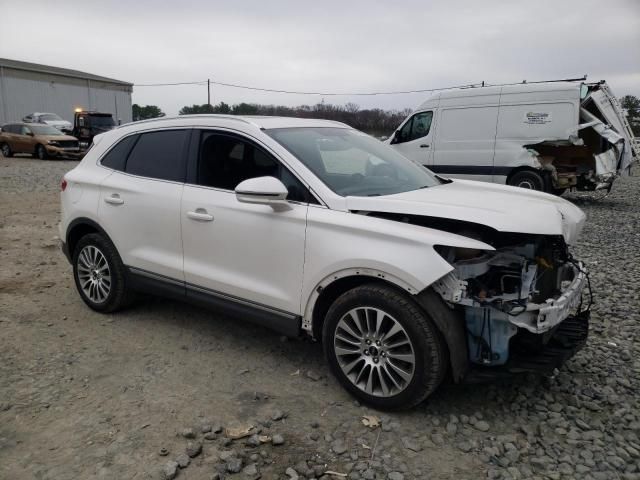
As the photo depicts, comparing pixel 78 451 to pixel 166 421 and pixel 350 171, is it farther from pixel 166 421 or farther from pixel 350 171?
pixel 350 171

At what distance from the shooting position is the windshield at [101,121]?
84.2 feet

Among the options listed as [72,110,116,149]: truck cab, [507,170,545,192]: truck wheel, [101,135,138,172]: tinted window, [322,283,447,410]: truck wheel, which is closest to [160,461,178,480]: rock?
[322,283,447,410]: truck wheel

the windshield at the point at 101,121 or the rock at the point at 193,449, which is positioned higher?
the windshield at the point at 101,121

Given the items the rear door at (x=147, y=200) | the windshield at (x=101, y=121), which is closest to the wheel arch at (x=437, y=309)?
the rear door at (x=147, y=200)

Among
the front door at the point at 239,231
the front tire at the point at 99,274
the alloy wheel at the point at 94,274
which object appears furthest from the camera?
the alloy wheel at the point at 94,274

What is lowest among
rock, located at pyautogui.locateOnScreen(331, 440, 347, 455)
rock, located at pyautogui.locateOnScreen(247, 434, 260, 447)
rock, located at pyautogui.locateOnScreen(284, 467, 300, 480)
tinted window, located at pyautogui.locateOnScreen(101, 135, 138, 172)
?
rock, located at pyautogui.locateOnScreen(284, 467, 300, 480)

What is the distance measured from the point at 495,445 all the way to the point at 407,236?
1252 mm

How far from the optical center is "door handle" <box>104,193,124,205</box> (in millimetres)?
4328

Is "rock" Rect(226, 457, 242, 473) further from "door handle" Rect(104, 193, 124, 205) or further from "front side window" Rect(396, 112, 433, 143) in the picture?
"front side window" Rect(396, 112, 433, 143)

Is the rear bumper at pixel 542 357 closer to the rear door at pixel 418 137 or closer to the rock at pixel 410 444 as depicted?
the rock at pixel 410 444

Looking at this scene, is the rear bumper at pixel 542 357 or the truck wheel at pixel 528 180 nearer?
the rear bumper at pixel 542 357

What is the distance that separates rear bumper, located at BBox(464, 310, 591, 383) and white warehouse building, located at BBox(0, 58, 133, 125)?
136 ft

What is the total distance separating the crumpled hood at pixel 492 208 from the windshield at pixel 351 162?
0.23 m

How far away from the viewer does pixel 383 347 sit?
3012 millimetres
